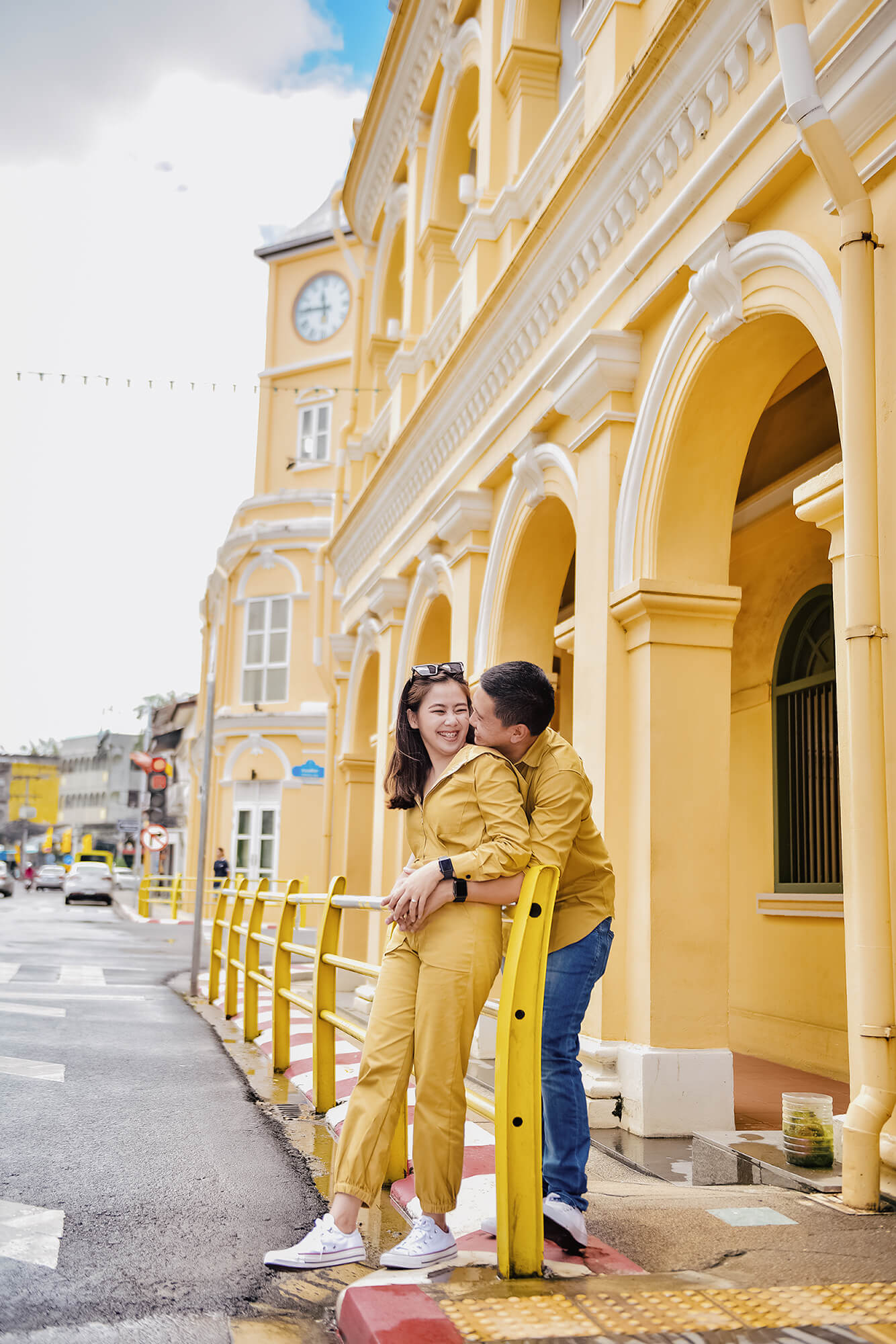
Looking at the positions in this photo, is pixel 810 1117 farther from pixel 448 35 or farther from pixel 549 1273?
pixel 448 35

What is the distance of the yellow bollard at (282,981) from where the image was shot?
6.64 m

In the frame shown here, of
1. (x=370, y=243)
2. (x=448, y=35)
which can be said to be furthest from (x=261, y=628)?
(x=448, y=35)

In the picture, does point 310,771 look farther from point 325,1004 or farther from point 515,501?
point 325,1004

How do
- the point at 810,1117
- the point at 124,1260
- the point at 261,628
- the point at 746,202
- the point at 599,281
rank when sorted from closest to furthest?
the point at 124,1260 < the point at 810,1117 < the point at 746,202 < the point at 599,281 < the point at 261,628

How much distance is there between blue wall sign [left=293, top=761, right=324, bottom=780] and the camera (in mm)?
22859

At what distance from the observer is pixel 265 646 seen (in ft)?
86.4

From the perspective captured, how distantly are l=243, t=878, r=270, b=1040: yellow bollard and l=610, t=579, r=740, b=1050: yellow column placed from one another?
3110 millimetres

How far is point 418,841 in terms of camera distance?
3.45 metres

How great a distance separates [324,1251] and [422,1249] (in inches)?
10.8

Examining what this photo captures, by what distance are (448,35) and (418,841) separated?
1037cm

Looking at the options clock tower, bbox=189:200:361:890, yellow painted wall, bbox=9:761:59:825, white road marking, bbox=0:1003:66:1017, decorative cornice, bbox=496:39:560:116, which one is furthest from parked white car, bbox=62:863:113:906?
yellow painted wall, bbox=9:761:59:825

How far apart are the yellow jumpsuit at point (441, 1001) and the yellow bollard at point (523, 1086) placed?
10cm

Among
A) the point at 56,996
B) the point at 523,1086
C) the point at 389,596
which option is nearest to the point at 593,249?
the point at 523,1086

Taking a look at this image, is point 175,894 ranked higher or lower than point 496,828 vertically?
lower
